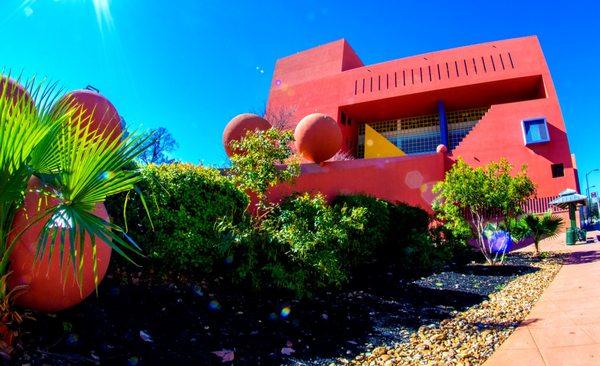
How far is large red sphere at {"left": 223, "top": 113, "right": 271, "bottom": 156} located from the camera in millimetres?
10766

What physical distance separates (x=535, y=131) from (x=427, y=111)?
6998mm

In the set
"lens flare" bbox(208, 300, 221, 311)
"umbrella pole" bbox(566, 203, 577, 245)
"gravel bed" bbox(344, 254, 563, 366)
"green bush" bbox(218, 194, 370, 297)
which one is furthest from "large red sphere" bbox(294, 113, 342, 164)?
"umbrella pole" bbox(566, 203, 577, 245)

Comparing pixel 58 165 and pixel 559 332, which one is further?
pixel 559 332

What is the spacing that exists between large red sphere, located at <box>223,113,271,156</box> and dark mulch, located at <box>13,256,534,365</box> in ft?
20.6

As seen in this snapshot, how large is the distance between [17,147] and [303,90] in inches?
886

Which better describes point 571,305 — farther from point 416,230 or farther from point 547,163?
point 547,163

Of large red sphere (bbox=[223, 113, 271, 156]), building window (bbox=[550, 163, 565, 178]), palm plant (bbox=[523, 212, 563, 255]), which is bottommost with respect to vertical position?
palm plant (bbox=[523, 212, 563, 255])

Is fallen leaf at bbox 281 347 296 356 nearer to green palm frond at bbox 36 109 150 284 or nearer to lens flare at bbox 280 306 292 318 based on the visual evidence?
lens flare at bbox 280 306 292 318

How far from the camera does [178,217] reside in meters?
4.77

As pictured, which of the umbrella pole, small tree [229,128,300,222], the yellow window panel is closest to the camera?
small tree [229,128,300,222]

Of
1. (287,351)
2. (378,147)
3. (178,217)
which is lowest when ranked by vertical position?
(287,351)

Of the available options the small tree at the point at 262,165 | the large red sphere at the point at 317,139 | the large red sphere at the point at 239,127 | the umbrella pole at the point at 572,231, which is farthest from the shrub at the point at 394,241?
the umbrella pole at the point at 572,231

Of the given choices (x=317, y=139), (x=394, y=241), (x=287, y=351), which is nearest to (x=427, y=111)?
(x=317, y=139)

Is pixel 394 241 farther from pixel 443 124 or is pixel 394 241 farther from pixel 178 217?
pixel 443 124
